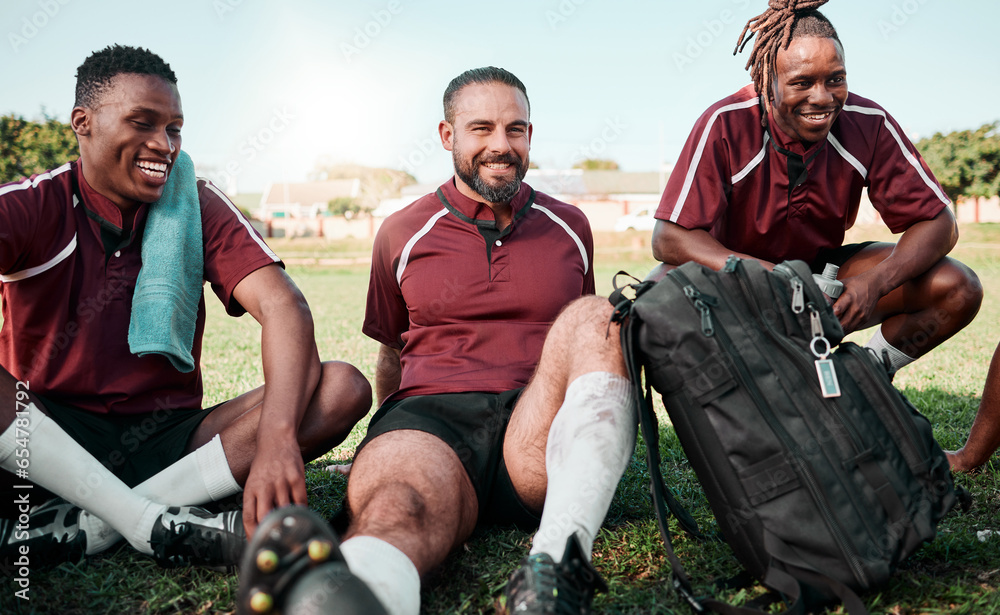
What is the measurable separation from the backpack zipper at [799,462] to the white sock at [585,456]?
0.99ft

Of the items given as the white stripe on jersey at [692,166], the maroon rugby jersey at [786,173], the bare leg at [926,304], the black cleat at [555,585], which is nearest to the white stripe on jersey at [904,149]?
the maroon rugby jersey at [786,173]

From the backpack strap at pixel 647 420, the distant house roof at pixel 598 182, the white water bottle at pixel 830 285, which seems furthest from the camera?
the distant house roof at pixel 598 182

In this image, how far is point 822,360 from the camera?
1963mm

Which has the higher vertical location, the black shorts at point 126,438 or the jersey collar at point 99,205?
the jersey collar at point 99,205

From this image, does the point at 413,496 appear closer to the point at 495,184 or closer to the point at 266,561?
the point at 266,561

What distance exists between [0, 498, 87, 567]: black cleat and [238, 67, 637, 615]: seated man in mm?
940

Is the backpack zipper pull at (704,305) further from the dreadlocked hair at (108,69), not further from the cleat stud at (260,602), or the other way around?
the dreadlocked hair at (108,69)

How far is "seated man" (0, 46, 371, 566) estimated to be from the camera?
97.1 inches

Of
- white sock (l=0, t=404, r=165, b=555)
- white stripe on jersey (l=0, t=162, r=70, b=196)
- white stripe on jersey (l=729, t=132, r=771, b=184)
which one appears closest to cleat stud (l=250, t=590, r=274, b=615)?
white sock (l=0, t=404, r=165, b=555)

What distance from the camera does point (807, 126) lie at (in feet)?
10.6

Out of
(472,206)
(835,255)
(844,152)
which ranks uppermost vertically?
(844,152)

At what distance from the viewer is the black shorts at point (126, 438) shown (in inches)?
102

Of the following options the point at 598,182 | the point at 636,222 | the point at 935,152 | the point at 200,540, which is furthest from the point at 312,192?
the point at 200,540

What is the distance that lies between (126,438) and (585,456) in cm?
174
